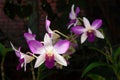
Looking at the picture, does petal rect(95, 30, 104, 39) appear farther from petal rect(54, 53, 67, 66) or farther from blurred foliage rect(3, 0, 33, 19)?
blurred foliage rect(3, 0, 33, 19)

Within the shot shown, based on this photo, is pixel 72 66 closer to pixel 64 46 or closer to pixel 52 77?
pixel 52 77

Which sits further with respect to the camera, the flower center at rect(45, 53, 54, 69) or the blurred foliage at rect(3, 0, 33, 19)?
Answer: the blurred foliage at rect(3, 0, 33, 19)

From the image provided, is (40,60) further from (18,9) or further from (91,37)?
(18,9)

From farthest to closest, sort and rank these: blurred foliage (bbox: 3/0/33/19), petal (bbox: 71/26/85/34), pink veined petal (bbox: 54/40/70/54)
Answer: blurred foliage (bbox: 3/0/33/19) < petal (bbox: 71/26/85/34) < pink veined petal (bbox: 54/40/70/54)

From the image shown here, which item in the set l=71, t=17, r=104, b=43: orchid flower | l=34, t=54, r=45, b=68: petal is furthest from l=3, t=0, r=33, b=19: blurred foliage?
l=34, t=54, r=45, b=68: petal

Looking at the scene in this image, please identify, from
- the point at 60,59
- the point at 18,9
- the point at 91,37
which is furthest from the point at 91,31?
the point at 18,9

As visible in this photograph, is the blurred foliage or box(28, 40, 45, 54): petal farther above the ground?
box(28, 40, 45, 54): petal

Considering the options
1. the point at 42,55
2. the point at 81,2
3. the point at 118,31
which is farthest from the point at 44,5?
the point at 118,31
